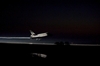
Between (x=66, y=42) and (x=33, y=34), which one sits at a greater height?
(x=33, y=34)

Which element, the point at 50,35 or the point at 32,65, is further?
the point at 50,35

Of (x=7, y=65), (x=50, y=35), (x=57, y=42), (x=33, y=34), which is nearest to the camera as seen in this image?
(x=7, y=65)

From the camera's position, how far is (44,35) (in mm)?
116688

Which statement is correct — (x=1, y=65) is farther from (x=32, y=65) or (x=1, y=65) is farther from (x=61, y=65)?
(x=61, y=65)

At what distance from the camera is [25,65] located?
8.98 meters

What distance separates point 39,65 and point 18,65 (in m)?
1.36

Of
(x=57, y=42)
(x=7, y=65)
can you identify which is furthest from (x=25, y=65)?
(x=57, y=42)

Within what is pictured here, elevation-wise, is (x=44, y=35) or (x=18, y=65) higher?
(x=44, y=35)

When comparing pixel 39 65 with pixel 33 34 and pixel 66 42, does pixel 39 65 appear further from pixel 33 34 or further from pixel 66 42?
pixel 33 34

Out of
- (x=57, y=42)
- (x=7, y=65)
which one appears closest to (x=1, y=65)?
(x=7, y=65)

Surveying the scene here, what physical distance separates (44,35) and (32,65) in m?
108

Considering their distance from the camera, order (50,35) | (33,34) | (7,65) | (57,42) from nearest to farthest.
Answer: (7,65) → (57,42) → (50,35) → (33,34)

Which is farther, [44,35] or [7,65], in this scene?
[44,35]

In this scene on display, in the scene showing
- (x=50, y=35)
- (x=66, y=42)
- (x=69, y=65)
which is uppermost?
(x=50, y=35)
